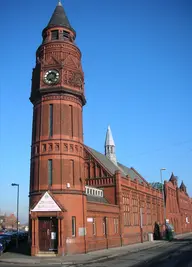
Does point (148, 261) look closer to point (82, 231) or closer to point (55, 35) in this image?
point (82, 231)

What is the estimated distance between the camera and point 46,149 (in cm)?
3194

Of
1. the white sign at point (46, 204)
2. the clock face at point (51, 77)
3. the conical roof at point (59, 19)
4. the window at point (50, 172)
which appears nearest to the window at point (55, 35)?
the conical roof at point (59, 19)

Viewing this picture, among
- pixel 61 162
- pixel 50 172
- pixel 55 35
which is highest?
pixel 55 35

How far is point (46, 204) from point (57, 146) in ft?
20.1

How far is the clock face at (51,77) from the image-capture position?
1320 inches

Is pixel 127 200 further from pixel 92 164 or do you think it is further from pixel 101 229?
pixel 101 229

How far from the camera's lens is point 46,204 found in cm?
2931

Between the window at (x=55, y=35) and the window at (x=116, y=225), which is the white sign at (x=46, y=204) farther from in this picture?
the window at (x=55, y=35)

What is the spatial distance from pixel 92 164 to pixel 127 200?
26.0 feet

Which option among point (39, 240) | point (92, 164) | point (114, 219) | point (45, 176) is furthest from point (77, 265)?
point (92, 164)

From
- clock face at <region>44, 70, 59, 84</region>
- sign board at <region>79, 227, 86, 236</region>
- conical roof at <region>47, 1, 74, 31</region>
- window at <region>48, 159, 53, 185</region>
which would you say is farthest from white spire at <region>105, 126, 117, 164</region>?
conical roof at <region>47, 1, 74, 31</region>

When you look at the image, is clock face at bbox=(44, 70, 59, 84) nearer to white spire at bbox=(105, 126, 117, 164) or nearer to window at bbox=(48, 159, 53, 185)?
window at bbox=(48, 159, 53, 185)

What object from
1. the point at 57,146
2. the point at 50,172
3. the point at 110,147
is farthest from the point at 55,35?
the point at 110,147

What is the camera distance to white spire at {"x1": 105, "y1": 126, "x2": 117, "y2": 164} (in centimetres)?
6003
